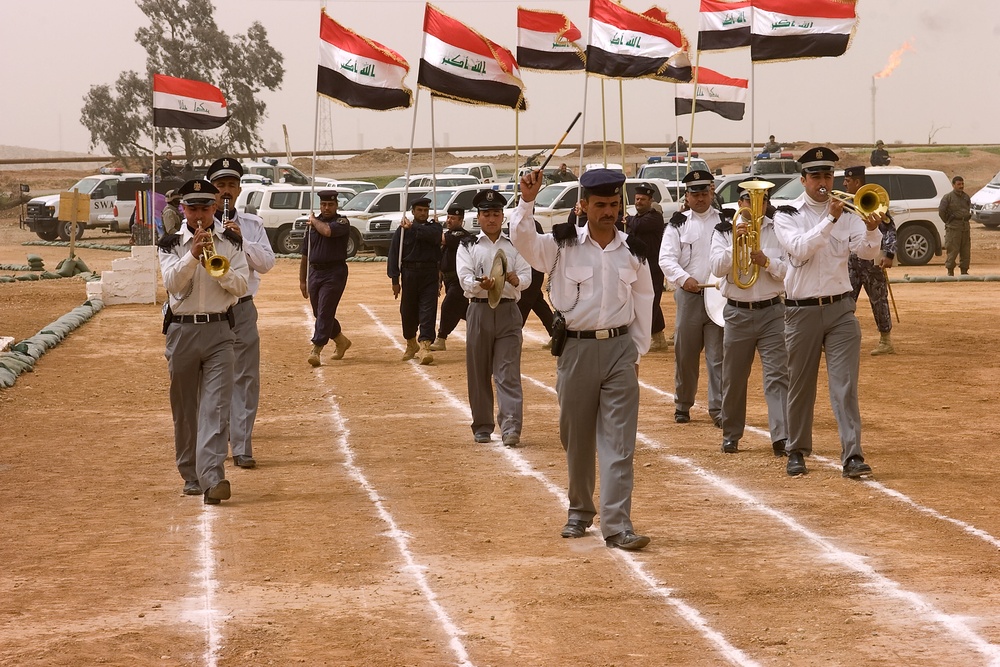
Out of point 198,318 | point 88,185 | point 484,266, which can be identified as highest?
point 88,185

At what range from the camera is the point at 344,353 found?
17.5 meters

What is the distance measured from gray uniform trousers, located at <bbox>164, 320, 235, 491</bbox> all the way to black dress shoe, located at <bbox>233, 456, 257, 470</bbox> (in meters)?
1.20

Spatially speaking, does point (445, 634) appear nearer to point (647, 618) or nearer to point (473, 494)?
point (647, 618)

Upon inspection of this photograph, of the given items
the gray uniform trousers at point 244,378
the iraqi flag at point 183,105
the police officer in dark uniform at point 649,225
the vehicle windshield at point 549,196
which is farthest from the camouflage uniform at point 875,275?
the vehicle windshield at point 549,196

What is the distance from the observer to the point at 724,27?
1983 centimetres

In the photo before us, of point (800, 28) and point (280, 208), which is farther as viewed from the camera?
point (280, 208)

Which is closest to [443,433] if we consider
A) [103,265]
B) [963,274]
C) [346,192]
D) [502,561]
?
[502,561]

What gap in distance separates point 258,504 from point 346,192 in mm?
33633

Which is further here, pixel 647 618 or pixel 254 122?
pixel 254 122

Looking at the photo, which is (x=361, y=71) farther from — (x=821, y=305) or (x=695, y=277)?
(x=821, y=305)

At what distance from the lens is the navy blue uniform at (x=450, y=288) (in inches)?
636

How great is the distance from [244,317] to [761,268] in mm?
3759

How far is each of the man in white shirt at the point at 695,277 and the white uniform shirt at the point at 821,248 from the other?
1853mm

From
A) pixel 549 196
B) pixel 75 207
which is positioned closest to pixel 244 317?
pixel 549 196
